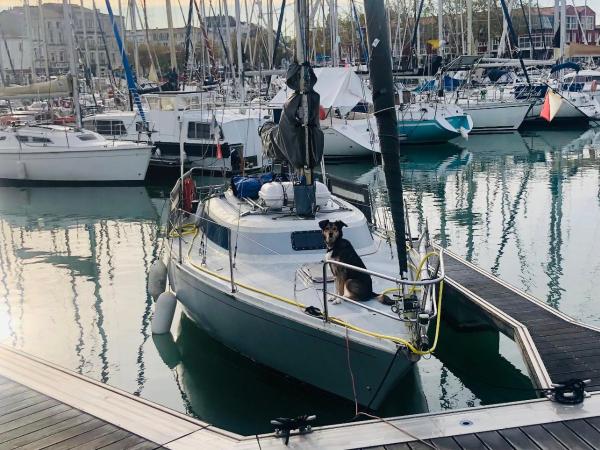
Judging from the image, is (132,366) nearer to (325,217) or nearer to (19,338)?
(19,338)

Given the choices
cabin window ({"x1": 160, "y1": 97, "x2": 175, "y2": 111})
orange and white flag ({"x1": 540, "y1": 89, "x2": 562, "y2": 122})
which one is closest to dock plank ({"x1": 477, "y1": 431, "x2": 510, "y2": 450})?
cabin window ({"x1": 160, "y1": 97, "x2": 175, "y2": 111})

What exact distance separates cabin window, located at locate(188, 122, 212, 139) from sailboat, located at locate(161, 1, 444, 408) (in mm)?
16526

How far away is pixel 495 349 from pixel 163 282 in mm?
6441

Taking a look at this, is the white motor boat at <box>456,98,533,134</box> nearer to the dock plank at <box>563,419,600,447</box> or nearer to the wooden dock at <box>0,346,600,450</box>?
the wooden dock at <box>0,346,600,450</box>

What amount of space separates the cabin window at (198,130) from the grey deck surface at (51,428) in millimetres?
23115

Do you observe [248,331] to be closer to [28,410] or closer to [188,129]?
[28,410]

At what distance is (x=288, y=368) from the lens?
1007cm

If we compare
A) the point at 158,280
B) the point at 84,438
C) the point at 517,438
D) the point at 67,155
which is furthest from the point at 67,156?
the point at 517,438

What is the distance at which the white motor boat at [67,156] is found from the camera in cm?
2941

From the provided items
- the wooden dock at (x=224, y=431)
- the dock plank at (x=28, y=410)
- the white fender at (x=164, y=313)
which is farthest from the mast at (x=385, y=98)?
the white fender at (x=164, y=313)

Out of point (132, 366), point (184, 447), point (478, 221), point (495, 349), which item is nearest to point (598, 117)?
point (478, 221)

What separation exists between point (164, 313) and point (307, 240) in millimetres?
3349

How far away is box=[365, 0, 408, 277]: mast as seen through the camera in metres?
8.35

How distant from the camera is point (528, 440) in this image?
7.16m
